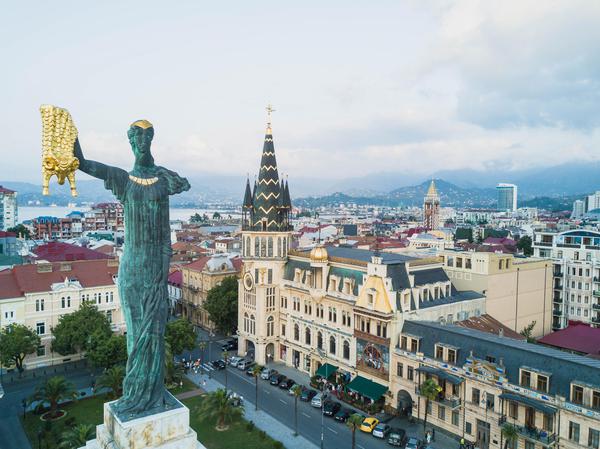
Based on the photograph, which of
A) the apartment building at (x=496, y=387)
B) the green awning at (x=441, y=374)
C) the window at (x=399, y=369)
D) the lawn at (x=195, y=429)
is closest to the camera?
the apartment building at (x=496, y=387)

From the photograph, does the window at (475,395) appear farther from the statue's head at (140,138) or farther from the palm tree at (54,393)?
the palm tree at (54,393)

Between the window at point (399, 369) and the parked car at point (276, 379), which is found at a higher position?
the window at point (399, 369)

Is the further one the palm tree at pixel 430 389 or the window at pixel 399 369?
the window at pixel 399 369

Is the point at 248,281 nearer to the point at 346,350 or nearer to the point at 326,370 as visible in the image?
the point at 326,370

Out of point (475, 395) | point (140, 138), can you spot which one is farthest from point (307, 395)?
point (140, 138)

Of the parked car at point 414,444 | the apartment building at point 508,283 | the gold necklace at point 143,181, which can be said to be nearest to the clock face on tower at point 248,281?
the apartment building at point 508,283

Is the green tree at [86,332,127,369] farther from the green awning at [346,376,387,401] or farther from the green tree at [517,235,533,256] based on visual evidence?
the green tree at [517,235,533,256]

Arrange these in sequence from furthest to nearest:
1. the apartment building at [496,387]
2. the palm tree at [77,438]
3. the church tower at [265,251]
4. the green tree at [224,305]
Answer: the green tree at [224,305]
the church tower at [265,251]
the apartment building at [496,387]
the palm tree at [77,438]
